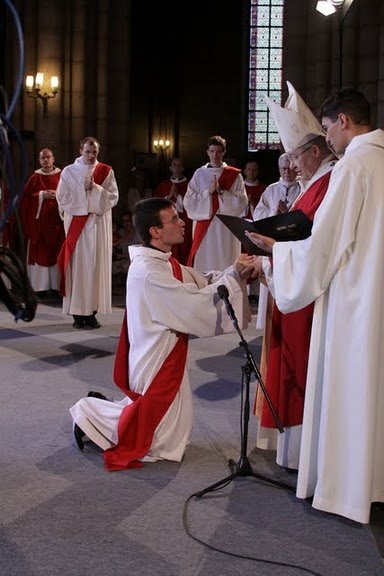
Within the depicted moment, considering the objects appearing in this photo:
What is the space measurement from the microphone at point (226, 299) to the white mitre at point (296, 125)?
0.81 m

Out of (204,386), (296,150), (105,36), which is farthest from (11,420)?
(105,36)

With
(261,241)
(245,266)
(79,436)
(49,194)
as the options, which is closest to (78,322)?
(49,194)

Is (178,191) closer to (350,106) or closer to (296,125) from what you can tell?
(296,125)

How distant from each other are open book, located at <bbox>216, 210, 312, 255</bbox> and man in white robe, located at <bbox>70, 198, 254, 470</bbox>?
494 mm

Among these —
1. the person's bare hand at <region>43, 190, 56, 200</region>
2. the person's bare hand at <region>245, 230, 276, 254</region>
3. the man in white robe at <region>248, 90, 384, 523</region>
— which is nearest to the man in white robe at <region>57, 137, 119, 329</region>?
the person's bare hand at <region>43, 190, 56, 200</region>

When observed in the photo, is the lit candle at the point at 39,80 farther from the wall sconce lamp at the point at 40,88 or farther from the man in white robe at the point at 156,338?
the man in white robe at the point at 156,338

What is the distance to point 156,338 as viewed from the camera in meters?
4.48

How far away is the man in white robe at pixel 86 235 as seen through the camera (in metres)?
9.04

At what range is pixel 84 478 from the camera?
4223 millimetres

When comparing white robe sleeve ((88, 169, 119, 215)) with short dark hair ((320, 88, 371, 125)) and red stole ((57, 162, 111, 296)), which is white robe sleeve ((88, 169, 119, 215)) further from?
short dark hair ((320, 88, 371, 125))

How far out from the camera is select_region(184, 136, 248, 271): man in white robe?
32.8ft

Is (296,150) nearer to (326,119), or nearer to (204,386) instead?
(326,119)

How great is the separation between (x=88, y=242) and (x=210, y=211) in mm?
1788

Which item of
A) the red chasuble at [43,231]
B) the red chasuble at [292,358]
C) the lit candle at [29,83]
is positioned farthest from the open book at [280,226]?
the lit candle at [29,83]
